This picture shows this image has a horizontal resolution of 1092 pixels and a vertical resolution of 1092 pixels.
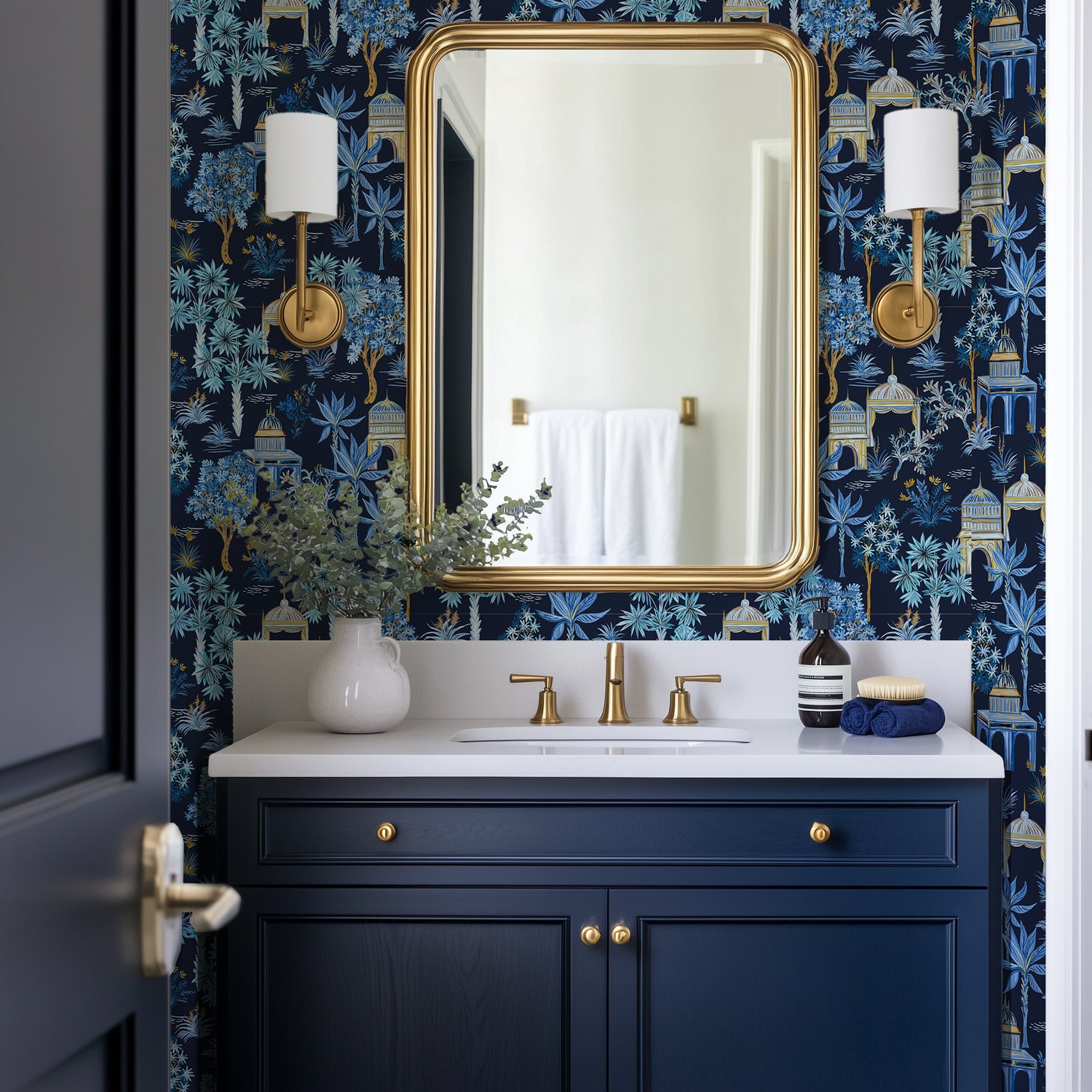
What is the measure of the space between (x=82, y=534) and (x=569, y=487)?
4.78 ft

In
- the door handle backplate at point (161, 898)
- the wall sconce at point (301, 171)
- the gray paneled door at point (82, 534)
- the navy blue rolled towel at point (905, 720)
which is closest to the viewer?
the gray paneled door at point (82, 534)

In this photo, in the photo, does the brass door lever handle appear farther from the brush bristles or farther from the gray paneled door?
the brush bristles

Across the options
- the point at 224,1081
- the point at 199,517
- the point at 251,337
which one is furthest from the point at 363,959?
the point at 251,337

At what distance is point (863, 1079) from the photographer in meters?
1.64

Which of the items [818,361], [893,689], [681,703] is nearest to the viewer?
[893,689]

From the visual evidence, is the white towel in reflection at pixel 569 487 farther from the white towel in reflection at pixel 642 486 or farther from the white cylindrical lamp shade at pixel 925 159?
the white cylindrical lamp shade at pixel 925 159

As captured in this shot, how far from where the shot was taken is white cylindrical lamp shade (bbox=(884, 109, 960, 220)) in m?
1.98

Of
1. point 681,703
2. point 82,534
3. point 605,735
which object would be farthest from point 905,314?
point 82,534

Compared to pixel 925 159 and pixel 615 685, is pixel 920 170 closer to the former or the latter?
pixel 925 159

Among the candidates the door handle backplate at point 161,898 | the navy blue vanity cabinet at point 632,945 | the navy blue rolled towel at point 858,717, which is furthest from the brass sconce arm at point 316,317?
the door handle backplate at point 161,898

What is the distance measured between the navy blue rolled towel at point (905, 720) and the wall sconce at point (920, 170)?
77cm

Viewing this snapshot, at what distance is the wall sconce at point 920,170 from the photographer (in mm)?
1979

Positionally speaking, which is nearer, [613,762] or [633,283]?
[613,762]

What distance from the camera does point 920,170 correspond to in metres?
1.98
